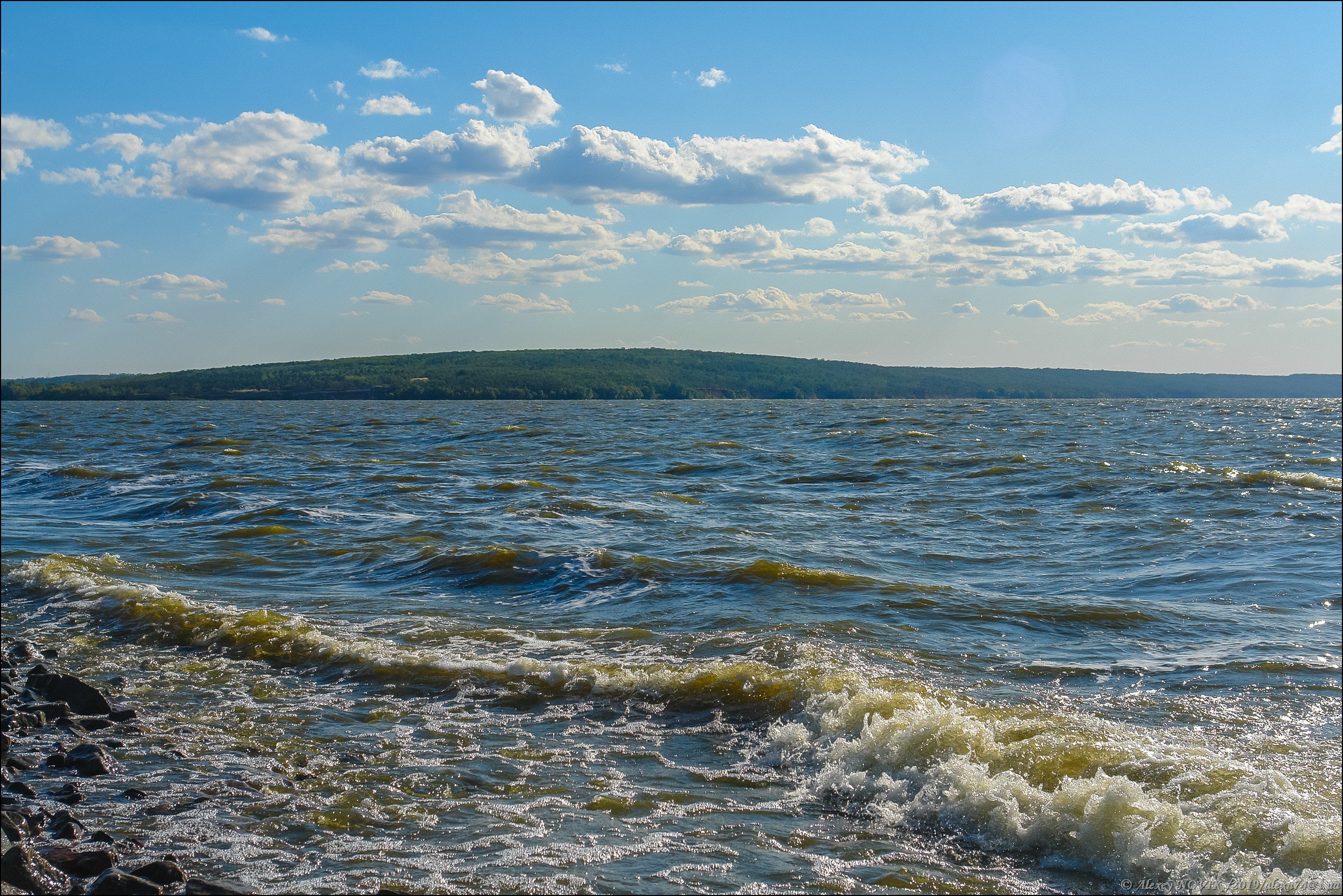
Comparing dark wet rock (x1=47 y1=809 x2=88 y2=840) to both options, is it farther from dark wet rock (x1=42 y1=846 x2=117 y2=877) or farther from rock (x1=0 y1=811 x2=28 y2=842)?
dark wet rock (x1=42 y1=846 x2=117 y2=877)

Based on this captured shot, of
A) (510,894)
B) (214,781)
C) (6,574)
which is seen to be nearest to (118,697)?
(214,781)

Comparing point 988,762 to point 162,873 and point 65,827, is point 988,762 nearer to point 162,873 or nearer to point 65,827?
point 162,873

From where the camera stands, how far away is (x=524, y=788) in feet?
22.6

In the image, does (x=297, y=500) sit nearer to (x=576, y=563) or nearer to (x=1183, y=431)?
(x=576, y=563)

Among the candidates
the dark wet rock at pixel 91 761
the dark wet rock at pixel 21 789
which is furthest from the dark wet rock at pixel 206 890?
the dark wet rock at pixel 91 761

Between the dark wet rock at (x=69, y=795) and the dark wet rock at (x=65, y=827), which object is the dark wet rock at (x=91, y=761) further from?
the dark wet rock at (x=65, y=827)

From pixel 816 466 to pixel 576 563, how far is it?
18227 millimetres

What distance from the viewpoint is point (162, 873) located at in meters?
5.25

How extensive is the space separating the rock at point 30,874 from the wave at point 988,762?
14.2ft

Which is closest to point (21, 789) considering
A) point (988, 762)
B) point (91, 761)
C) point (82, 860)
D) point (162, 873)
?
point (91, 761)

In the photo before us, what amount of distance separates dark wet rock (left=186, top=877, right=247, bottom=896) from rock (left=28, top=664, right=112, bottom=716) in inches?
162

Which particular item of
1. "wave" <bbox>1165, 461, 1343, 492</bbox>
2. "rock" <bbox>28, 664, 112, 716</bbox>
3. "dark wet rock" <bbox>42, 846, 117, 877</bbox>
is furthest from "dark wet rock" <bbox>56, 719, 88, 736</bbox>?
"wave" <bbox>1165, 461, 1343, 492</bbox>

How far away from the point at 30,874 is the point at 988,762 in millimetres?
6099

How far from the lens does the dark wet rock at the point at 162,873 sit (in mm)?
5227
